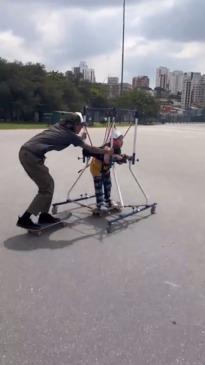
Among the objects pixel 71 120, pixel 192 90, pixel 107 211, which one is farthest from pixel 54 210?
pixel 192 90

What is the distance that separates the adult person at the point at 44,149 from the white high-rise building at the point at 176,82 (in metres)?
164

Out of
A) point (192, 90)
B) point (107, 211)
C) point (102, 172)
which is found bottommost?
point (107, 211)

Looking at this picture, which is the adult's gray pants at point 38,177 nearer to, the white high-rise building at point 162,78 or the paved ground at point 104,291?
the paved ground at point 104,291

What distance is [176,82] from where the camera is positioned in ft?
552

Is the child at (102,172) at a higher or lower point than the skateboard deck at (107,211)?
higher

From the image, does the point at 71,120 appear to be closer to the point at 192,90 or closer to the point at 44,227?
the point at 44,227

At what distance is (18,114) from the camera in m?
63.7

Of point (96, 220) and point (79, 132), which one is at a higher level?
point (79, 132)

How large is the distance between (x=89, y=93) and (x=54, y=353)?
8422 centimetres

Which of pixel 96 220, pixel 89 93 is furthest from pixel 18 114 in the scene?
pixel 96 220

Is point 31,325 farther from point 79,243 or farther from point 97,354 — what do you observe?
point 79,243

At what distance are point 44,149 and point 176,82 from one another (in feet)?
557

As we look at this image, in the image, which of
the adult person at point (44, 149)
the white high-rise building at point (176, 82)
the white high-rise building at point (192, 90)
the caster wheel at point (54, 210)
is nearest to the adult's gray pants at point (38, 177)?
the adult person at point (44, 149)

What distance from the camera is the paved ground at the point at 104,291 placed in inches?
120
